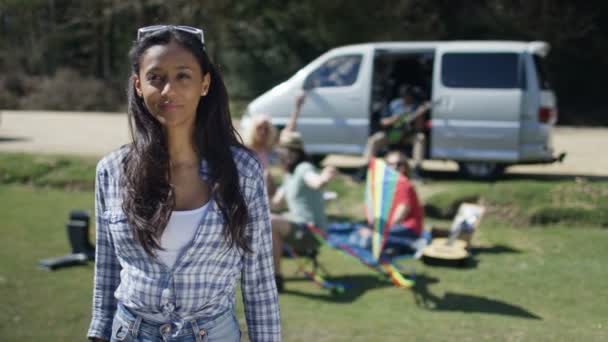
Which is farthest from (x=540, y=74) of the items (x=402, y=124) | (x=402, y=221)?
(x=402, y=221)

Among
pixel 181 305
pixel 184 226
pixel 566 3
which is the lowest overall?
pixel 181 305

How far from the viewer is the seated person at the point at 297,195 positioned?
232 inches

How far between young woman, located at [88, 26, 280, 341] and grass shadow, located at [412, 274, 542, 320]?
3.41 metres

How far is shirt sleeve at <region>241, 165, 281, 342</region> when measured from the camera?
2.16 metres

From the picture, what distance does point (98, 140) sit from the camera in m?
15.9

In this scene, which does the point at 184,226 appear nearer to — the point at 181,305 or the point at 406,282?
the point at 181,305

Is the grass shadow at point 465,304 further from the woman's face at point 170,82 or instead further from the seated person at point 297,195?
the woman's face at point 170,82

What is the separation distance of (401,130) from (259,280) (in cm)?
926

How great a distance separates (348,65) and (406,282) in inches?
246

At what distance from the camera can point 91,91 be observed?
27641 mm

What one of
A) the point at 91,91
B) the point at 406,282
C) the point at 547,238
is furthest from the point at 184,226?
the point at 91,91

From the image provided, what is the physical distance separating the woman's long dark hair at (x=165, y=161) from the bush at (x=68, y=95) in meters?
26.3

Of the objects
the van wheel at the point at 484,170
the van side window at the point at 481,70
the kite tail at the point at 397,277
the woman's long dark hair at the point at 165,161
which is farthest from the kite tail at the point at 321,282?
the van side window at the point at 481,70

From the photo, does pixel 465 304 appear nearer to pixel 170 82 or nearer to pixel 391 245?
pixel 391 245
